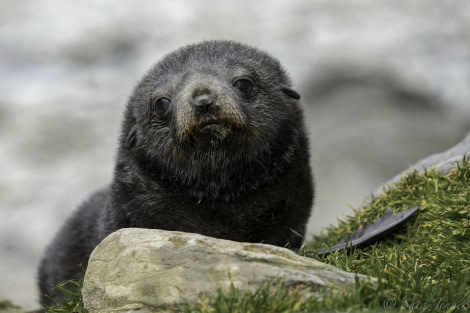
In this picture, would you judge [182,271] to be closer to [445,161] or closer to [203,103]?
[203,103]

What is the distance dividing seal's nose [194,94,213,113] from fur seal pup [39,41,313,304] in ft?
0.18

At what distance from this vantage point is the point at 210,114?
21.5 ft

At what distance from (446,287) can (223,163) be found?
9.27ft

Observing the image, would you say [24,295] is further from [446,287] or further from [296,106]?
[446,287]

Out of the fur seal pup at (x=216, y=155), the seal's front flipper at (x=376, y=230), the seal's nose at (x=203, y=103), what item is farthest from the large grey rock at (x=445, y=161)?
the seal's nose at (x=203, y=103)

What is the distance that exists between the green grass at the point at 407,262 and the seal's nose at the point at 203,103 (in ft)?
5.62

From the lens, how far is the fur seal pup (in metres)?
6.86

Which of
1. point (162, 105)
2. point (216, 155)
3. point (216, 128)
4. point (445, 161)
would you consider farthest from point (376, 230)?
point (162, 105)

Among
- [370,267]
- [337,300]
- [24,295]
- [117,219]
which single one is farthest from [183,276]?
[24,295]

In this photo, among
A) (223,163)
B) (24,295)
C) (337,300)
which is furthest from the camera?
(24,295)

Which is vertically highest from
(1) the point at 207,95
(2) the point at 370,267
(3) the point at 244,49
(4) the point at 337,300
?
(3) the point at 244,49

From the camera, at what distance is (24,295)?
40.4ft

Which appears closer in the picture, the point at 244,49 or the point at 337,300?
the point at 337,300

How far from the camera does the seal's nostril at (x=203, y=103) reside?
6504mm
